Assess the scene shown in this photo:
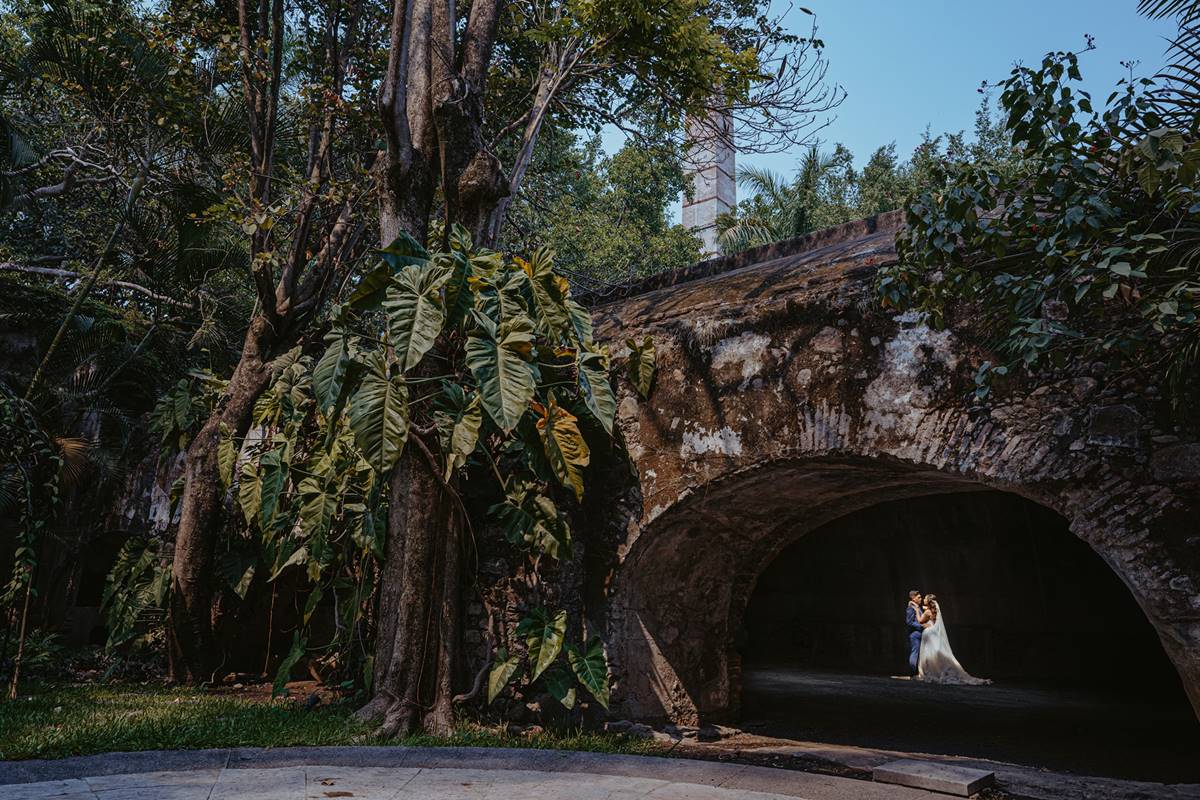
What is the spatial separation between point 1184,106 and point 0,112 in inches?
362

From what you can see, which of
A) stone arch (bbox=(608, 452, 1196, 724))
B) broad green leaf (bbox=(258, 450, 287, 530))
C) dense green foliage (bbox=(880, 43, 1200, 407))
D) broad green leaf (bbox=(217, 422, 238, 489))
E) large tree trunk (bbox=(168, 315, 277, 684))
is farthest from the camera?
large tree trunk (bbox=(168, 315, 277, 684))

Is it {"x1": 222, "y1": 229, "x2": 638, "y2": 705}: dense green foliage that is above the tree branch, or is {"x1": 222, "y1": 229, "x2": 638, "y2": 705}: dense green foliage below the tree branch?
below

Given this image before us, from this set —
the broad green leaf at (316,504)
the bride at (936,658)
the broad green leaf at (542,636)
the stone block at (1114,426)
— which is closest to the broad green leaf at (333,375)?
the broad green leaf at (316,504)

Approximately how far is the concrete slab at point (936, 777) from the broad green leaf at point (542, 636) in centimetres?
185

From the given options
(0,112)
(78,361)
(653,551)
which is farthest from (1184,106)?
(78,361)

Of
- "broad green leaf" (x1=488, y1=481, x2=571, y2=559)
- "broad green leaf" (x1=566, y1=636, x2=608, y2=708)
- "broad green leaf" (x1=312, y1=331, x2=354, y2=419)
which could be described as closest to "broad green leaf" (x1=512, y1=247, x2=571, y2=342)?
"broad green leaf" (x1=488, y1=481, x2=571, y2=559)

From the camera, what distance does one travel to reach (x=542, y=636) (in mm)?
5285

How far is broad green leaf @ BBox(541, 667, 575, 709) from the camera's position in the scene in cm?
519

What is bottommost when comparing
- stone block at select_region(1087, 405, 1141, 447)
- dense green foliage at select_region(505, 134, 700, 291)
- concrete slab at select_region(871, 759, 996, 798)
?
concrete slab at select_region(871, 759, 996, 798)

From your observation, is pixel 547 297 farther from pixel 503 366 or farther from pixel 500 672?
pixel 500 672

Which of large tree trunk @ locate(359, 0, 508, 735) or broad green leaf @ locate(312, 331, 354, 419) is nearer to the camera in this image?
broad green leaf @ locate(312, 331, 354, 419)

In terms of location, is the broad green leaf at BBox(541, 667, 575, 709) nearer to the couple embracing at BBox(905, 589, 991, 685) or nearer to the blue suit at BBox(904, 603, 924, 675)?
the couple embracing at BBox(905, 589, 991, 685)

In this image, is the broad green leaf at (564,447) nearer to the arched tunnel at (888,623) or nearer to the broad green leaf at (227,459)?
the arched tunnel at (888,623)

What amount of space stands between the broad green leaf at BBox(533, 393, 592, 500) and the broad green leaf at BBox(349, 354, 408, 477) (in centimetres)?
78
